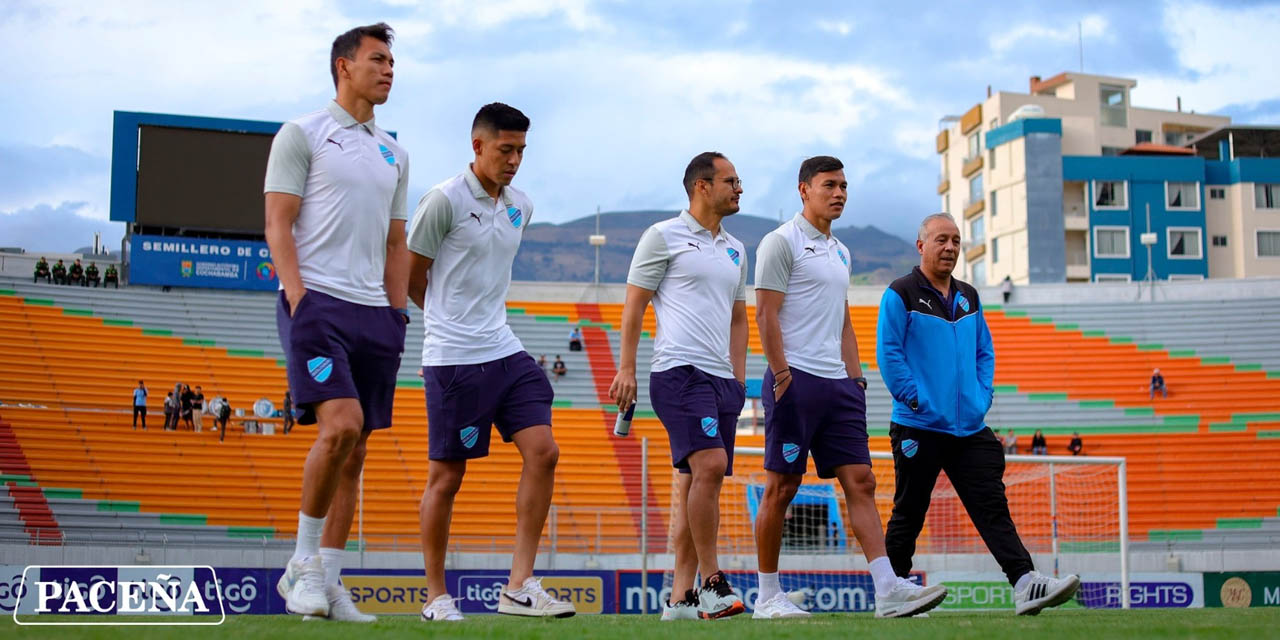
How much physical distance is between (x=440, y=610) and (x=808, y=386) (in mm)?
2465

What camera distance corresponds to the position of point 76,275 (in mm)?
34844

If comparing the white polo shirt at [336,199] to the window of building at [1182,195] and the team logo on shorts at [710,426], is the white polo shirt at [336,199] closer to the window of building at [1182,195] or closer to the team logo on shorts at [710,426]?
the team logo on shorts at [710,426]

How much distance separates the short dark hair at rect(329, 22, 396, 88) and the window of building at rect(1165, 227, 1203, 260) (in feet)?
208

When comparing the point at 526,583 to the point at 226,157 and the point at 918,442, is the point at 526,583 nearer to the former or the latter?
the point at 918,442

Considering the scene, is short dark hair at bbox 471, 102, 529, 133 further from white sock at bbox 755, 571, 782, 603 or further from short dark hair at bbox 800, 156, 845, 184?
white sock at bbox 755, 571, 782, 603

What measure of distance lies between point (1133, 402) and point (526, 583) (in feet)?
99.0

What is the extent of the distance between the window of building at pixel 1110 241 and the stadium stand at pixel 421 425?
84.0 ft

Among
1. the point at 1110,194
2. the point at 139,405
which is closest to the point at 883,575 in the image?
the point at 139,405

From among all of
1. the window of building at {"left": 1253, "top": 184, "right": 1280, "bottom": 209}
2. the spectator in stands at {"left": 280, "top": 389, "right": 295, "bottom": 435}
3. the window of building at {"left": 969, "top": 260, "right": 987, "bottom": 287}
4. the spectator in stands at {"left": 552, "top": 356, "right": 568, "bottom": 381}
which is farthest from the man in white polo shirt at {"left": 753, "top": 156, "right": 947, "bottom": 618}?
the window of building at {"left": 1253, "top": 184, "right": 1280, "bottom": 209}

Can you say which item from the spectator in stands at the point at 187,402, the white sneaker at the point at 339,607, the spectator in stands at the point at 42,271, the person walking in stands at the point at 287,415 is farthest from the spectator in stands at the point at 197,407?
the white sneaker at the point at 339,607

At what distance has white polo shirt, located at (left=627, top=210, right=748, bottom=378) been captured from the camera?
7.11 metres

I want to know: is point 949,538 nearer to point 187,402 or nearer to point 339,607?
point 187,402

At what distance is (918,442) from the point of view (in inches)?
293

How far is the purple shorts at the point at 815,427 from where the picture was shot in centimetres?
725
